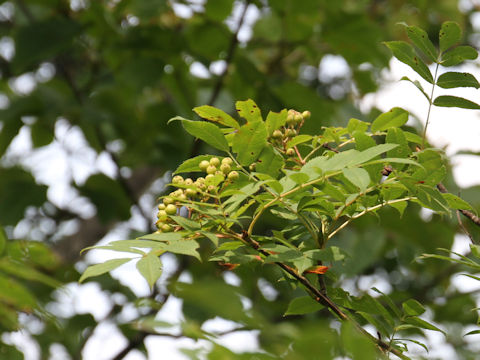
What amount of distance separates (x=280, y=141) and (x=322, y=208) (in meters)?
0.14

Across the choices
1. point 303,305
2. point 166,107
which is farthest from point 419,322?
point 166,107

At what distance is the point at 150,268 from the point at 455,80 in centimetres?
56

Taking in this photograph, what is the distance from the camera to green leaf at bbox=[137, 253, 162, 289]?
62 cm

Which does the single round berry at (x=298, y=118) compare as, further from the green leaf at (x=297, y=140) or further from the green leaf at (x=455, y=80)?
the green leaf at (x=455, y=80)

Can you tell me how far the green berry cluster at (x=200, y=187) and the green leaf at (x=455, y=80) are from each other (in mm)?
365

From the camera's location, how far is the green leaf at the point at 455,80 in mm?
862

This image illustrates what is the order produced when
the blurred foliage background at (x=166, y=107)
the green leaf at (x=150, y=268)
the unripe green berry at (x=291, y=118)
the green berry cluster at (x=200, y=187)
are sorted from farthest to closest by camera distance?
1. the blurred foliage background at (x=166, y=107)
2. the unripe green berry at (x=291, y=118)
3. the green berry cluster at (x=200, y=187)
4. the green leaf at (x=150, y=268)

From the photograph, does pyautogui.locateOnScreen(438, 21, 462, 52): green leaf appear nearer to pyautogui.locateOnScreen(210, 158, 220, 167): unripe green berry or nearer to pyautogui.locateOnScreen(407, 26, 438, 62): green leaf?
pyautogui.locateOnScreen(407, 26, 438, 62): green leaf

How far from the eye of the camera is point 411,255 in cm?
245

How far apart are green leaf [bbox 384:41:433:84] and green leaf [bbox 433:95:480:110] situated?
0.13 ft

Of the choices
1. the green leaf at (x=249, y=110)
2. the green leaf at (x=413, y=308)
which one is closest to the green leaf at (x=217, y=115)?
the green leaf at (x=249, y=110)

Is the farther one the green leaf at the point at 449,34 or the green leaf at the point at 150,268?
the green leaf at the point at 449,34

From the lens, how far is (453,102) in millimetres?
866

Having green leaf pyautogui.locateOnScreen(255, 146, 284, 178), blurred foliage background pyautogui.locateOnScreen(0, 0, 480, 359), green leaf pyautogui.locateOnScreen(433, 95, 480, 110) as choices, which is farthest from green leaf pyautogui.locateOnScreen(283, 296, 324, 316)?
blurred foliage background pyautogui.locateOnScreen(0, 0, 480, 359)
